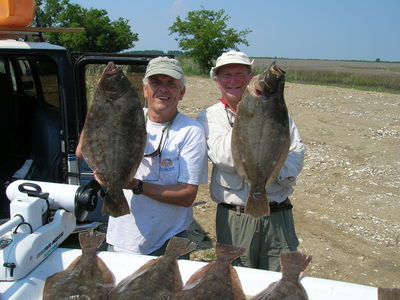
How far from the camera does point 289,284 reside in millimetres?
2127

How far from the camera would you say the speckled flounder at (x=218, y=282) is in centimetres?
206

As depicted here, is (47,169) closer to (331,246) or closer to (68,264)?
(68,264)

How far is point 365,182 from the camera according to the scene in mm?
8320

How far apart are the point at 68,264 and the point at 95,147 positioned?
74 cm

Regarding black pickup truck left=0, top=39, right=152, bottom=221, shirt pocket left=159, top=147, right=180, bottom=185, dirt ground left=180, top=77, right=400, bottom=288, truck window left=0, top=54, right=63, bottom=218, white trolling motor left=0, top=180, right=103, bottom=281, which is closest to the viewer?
white trolling motor left=0, top=180, right=103, bottom=281

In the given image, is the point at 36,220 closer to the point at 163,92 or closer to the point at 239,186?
the point at 163,92

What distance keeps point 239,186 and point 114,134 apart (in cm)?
111

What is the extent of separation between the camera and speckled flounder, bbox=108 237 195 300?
2031mm

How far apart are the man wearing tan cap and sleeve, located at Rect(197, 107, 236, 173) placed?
0.26ft

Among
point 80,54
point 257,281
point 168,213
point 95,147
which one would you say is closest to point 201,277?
point 257,281

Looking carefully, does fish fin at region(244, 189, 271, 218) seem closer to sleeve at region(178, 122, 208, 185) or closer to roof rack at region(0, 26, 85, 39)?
sleeve at region(178, 122, 208, 185)

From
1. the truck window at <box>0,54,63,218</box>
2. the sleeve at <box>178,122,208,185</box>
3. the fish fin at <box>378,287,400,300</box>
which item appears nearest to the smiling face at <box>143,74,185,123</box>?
the sleeve at <box>178,122,208,185</box>

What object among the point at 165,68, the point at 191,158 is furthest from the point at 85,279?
the point at 165,68

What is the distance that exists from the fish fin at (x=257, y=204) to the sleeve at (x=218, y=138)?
0.34 m
